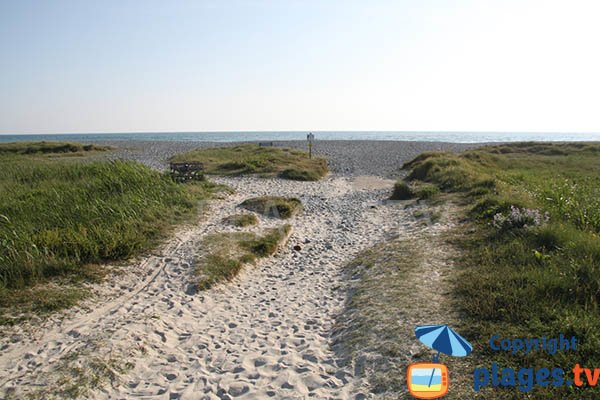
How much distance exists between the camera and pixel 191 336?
276 inches

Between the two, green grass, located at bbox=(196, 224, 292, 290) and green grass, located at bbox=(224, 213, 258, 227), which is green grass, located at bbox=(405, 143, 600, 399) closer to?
green grass, located at bbox=(196, 224, 292, 290)

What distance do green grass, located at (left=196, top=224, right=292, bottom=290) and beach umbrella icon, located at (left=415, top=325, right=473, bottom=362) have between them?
559cm

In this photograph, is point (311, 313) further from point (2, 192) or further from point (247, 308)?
point (2, 192)

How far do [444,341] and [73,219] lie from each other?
999 centimetres

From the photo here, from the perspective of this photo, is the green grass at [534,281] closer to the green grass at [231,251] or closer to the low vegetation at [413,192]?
the low vegetation at [413,192]

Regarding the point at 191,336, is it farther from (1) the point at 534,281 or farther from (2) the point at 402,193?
(2) the point at 402,193

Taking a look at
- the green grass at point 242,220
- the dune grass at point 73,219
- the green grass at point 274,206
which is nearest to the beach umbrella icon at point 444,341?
the dune grass at point 73,219

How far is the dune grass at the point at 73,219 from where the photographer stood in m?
8.27

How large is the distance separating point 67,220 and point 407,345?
357 inches

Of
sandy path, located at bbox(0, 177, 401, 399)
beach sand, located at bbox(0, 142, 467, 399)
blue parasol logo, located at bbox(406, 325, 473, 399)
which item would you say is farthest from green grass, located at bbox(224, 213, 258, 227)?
blue parasol logo, located at bbox(406, 325, 473, 399)

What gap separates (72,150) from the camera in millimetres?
53469

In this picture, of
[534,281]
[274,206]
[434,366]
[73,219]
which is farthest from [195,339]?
[274,206]

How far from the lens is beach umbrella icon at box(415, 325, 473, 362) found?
14.2 feet

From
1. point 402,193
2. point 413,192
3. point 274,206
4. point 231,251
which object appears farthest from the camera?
point 402,193
